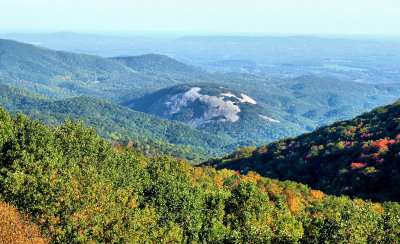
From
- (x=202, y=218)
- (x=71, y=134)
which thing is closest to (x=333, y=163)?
(x=202, y=218)

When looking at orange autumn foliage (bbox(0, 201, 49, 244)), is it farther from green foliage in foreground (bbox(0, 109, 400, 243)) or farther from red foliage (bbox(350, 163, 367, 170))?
red foliage (bbox(350, 163, 367, 170))

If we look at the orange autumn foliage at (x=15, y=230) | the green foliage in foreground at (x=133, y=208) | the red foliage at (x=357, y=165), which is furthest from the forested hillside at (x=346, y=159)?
the orange autumn foliage at (x=15, y=230)

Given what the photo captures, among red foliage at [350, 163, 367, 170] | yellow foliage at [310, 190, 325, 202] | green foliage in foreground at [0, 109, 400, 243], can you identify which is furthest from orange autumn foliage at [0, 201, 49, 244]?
red foliage at [350, 163, 367, 170]

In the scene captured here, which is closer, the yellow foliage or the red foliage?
the yellow foliage

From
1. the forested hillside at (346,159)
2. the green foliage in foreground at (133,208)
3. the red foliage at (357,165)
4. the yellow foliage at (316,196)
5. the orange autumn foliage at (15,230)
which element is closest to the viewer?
the orange autumn foliage at (15,230)

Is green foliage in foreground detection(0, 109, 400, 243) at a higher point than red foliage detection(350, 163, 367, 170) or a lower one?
higher

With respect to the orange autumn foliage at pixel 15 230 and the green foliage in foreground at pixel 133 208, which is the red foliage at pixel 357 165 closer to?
the green foliage in foreground at pixel 133 208

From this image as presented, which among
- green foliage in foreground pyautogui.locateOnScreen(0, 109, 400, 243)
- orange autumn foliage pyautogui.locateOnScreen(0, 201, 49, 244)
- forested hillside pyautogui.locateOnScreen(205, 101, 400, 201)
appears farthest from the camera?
forested hillside pyautogui.locateOnScreen(205, 101, 400, 201)
